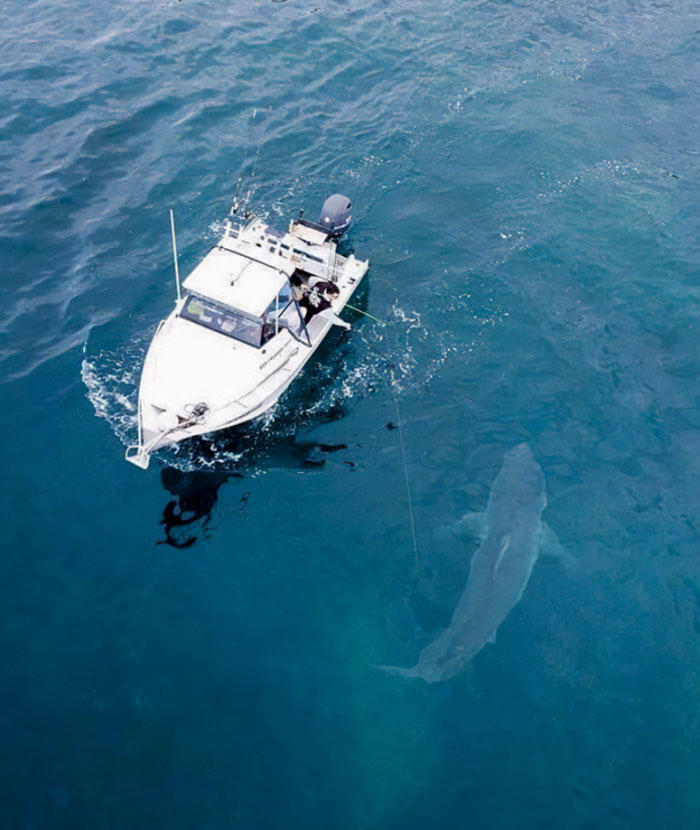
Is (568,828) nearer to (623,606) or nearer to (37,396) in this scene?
(623,606)

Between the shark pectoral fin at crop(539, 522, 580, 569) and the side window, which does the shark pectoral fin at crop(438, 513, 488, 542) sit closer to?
the shark pectoral fin at crop(539, 522, 580, 569)

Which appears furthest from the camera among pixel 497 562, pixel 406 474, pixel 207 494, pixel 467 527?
pixel 406 474

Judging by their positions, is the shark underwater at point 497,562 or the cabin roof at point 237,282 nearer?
the shark underwater at point 497,562

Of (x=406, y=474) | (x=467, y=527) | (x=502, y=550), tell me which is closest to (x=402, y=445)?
(x=406, y=474)

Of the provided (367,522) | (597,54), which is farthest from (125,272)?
(597,54)

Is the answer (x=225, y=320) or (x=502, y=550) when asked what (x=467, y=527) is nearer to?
(x=502, y=550)

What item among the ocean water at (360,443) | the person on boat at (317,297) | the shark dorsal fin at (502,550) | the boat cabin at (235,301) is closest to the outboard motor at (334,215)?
the person on boat at (317,297)

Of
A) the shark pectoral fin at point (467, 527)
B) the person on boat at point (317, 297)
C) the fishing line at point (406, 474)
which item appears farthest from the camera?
the person on boat at point (317, 297)

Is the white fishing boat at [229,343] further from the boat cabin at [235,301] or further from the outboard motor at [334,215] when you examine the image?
the outboard motor at [334,215]
